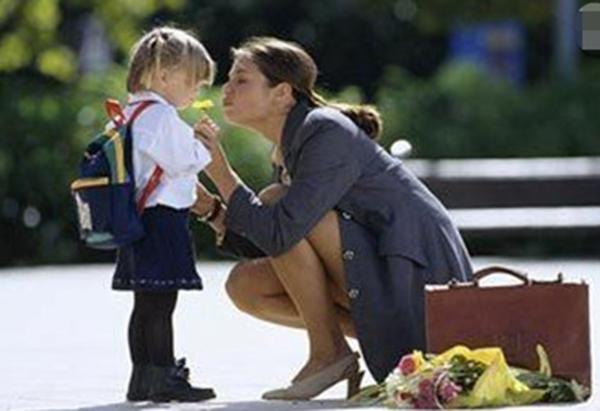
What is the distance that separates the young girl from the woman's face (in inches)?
3.8

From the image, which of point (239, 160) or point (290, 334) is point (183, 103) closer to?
point (290, 334)

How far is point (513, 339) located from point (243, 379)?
1922 mm

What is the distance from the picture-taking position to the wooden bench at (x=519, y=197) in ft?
61.0

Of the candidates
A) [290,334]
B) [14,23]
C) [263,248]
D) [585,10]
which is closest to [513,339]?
[263,248]

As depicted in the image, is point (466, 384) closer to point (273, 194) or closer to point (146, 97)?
point (273, 194)

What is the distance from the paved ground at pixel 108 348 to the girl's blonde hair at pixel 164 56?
1.12 m

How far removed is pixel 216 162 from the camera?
8578mm

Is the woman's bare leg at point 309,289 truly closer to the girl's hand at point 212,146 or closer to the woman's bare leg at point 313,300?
the woman's bare leg at point 313,300

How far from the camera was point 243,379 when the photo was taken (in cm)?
995

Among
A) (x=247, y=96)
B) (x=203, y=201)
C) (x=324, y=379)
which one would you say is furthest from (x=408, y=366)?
(x=247, y=96)

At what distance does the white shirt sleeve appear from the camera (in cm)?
850

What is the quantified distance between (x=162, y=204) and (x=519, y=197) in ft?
34.5

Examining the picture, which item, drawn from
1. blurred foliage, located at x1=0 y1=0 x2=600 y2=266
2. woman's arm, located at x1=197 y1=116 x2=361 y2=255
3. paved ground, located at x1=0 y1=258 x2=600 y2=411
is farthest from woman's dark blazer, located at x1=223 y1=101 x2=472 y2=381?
blurred foliage, located at x1=0 y1=0 x2=600 y2=266

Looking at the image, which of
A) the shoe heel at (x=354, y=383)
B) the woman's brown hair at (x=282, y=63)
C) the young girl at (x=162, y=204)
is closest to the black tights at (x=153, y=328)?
the young girl at (x=162, y=204)
